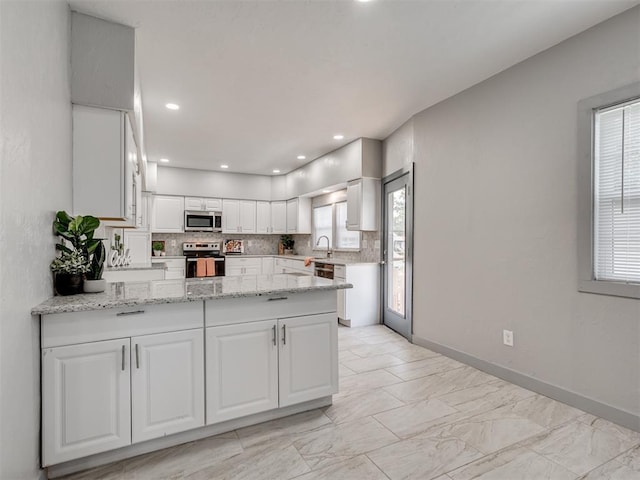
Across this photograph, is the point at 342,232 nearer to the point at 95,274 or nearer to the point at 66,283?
the point at 95,274

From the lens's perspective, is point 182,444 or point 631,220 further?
point 631,220

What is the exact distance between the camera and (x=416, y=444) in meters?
1.98

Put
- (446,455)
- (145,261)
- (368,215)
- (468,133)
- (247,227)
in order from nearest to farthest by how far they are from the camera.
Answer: (446,455) < (468,133) < (368,215) < (145,261) < (247,227)

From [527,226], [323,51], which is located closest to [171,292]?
[323,51]

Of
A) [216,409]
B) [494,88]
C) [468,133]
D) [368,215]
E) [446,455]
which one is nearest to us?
[446,455]

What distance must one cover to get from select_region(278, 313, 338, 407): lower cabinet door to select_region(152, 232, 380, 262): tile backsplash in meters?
2.62

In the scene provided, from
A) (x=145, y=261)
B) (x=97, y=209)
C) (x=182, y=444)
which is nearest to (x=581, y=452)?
(x=182, y=444)

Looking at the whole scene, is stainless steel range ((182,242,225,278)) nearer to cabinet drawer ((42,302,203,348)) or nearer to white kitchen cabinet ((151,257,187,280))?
white kitchen cabinet ((151,257,187,280))

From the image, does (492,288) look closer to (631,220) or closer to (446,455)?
(631,220)

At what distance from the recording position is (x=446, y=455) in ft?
6.16

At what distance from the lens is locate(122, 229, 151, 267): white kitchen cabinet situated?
5.46 m

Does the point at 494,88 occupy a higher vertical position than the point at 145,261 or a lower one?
higher

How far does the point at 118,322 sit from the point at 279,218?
5.64 m

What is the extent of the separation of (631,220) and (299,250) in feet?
19.2
